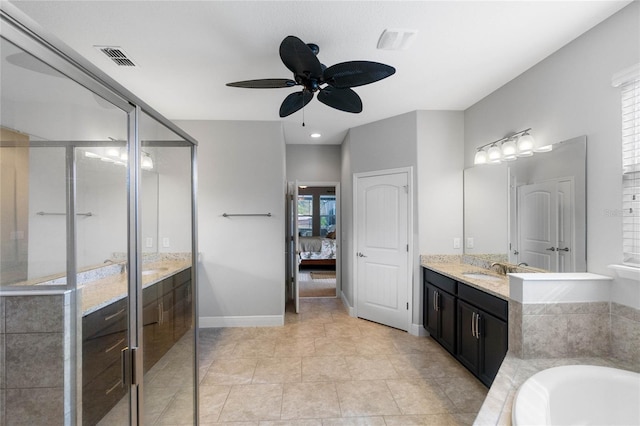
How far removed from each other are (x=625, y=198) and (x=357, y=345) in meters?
2.59

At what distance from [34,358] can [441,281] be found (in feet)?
10.3

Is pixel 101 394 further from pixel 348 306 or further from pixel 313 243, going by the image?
pixel 313 243

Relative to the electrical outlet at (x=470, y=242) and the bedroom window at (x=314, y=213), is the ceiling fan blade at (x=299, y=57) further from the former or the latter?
the bedroom window at (x=314, y=213)

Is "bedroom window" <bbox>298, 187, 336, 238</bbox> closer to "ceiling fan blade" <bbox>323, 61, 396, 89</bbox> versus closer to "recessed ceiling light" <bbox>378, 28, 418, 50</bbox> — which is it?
"recessed ceiling light" <bbox>378, 28, 418, 50</bbox>

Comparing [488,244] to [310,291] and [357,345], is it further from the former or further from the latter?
[310,291]

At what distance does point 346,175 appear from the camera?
4.45m

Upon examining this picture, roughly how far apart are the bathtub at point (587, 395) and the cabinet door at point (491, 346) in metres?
0.63

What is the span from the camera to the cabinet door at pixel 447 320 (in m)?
2.75

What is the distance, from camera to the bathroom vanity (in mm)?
2139

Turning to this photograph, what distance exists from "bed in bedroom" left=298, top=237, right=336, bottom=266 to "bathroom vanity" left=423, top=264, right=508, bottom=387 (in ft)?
12.6

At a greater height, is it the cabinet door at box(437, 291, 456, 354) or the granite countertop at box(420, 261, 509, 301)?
the granite countertop at box(420, 261, 509, 301)

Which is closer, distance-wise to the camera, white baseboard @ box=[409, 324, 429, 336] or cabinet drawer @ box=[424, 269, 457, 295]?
cabinet drawer @ box=[424, 269, 457, 295]

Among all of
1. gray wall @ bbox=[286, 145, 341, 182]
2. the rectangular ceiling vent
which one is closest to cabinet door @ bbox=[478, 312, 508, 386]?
gray wall @ bbox=[286, 145, 341, 182]

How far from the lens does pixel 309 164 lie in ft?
16.6
